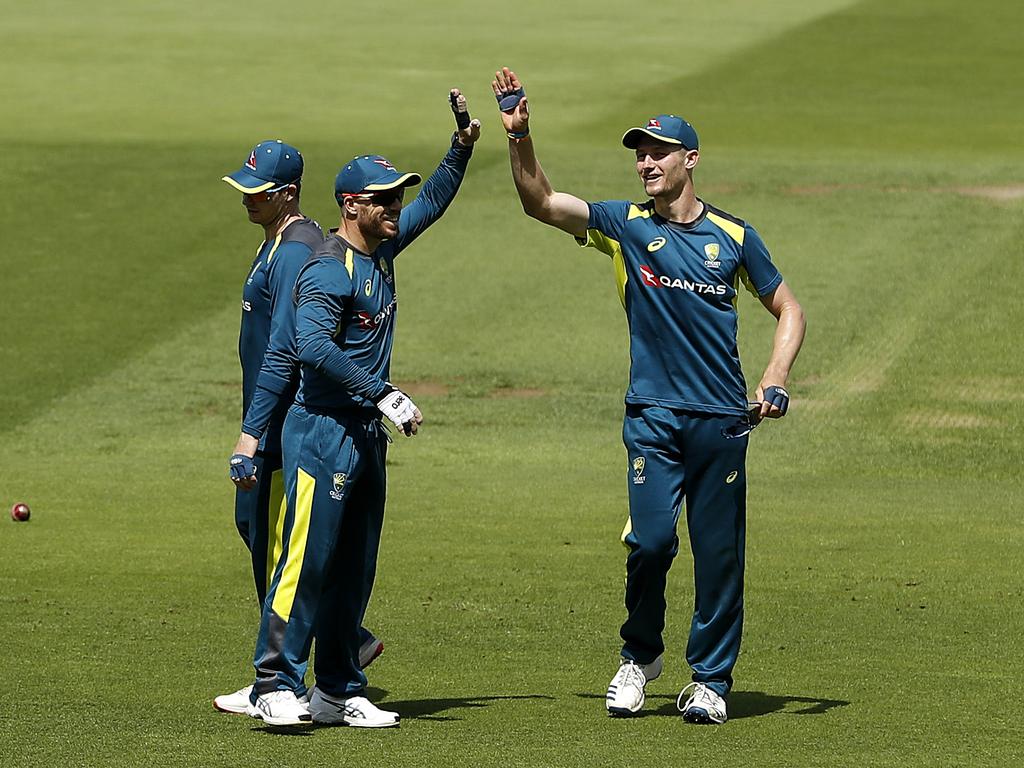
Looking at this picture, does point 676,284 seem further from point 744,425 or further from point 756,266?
point 744,425

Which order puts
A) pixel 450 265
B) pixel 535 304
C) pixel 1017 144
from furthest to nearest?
pixel 1017 144, pixel 450 265, pixel 535 304

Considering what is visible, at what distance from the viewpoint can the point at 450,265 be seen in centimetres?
2609

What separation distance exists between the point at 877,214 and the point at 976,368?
7.05 metres

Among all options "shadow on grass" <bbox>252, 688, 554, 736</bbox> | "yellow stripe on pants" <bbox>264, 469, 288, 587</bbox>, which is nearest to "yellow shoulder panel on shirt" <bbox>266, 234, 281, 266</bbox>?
"yellow stripe on pants" <bbox>264, 469, 288, 587</bbox>

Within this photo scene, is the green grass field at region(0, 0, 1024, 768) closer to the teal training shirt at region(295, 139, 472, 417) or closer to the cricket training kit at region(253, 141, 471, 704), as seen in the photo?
the cricket training kit at region(253, 141, 471, 704)

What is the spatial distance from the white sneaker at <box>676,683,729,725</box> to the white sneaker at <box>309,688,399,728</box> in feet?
4.58

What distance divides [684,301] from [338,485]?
73.7 inches

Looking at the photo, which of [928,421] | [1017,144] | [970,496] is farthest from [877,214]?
[970,496]

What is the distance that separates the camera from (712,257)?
365 inches

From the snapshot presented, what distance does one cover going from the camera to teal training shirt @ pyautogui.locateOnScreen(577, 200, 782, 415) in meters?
9.23

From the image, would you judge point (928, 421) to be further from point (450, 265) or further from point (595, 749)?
point (595, 749)

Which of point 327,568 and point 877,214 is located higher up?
point 327,568

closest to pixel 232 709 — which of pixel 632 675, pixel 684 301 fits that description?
pixel 632 675

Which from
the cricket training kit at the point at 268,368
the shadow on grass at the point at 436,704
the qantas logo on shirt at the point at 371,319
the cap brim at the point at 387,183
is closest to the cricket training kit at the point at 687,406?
the shadow on grass at the point at 436,704
